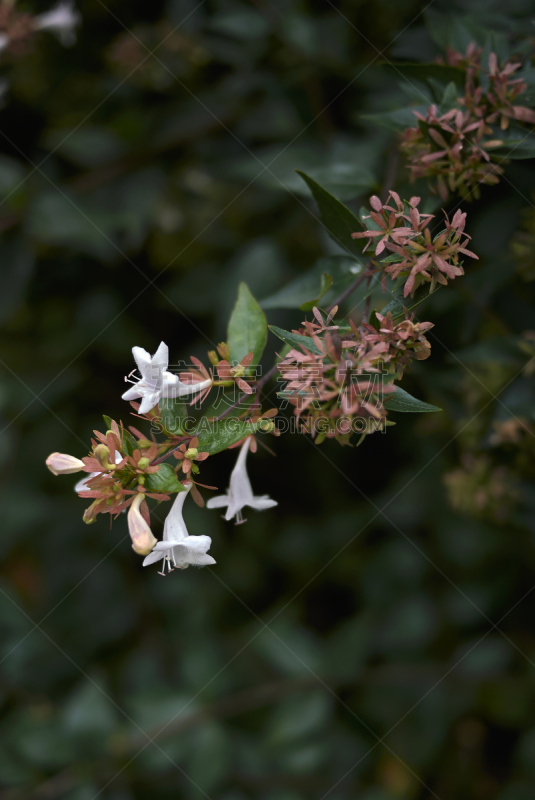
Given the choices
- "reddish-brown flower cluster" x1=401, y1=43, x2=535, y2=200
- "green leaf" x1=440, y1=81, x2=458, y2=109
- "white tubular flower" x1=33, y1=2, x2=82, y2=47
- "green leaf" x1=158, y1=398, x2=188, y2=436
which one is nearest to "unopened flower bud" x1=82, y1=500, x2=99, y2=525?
"green leaf" x1=158, y1=398, x2=188, y2=436

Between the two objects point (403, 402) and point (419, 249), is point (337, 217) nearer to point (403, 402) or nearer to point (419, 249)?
point (419, 249)

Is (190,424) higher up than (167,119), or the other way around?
(167,119)

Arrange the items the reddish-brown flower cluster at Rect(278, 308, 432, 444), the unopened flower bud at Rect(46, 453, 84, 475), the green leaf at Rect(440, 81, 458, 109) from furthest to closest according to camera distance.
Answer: the green leaf at Rect(440, 81, 458, 109) < the unopened flower bud at Rect(46, 453, 84, 475) < the reddish-brown flower cluster at Rect(278, 308, 432, 444)

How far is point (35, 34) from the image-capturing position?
148cm

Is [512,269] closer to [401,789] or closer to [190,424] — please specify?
[190,424]

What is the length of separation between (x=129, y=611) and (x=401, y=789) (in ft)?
3.37

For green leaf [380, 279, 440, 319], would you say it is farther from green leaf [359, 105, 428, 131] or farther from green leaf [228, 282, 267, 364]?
green leaf [359, 105, 428, 131]

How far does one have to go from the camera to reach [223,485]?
71.6 inches

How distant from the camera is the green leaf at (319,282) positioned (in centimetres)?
→ 89

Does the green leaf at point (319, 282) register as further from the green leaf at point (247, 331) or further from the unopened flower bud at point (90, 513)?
the unopened flower bud at point (90, 513)

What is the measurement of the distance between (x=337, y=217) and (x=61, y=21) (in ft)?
3.91

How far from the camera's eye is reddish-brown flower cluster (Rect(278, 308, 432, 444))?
24.9 inches

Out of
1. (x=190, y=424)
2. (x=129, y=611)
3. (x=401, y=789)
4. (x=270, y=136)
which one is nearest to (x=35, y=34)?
(x=270, y=136)

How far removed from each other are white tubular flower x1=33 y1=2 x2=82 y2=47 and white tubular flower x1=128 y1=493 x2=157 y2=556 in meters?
1.40
